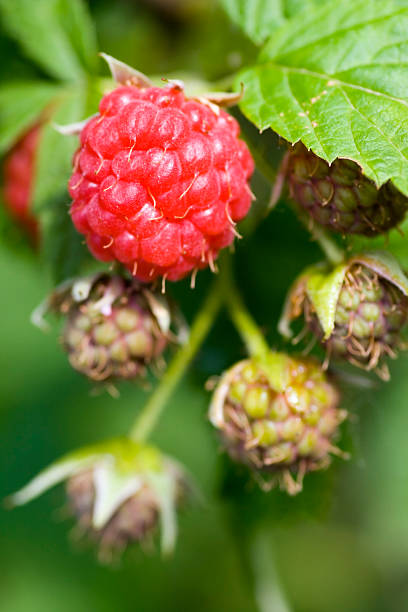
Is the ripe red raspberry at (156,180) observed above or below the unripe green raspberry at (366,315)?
above

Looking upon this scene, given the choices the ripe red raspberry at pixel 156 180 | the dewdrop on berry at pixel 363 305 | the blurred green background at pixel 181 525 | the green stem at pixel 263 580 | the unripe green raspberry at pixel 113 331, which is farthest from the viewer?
the blurred green background at pixel 181 525

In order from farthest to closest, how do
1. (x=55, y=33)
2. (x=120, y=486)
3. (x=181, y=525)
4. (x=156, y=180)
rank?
(x=181, y=525) → (x=55, y=33) → (x=120, y=486) → (x=156, y=180)

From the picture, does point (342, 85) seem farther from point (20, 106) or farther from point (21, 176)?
point (21, 176)

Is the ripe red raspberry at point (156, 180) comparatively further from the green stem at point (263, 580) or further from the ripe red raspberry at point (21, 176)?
the green stem at point (263, 580)

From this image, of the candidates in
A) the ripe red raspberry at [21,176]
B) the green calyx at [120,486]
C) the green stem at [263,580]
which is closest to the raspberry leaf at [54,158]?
the ripe red raspberry at [21,176]

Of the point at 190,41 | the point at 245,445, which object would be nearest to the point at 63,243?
the point at 245,445

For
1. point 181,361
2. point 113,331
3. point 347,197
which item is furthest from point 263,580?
point 347,197

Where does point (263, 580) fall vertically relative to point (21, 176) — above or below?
below
